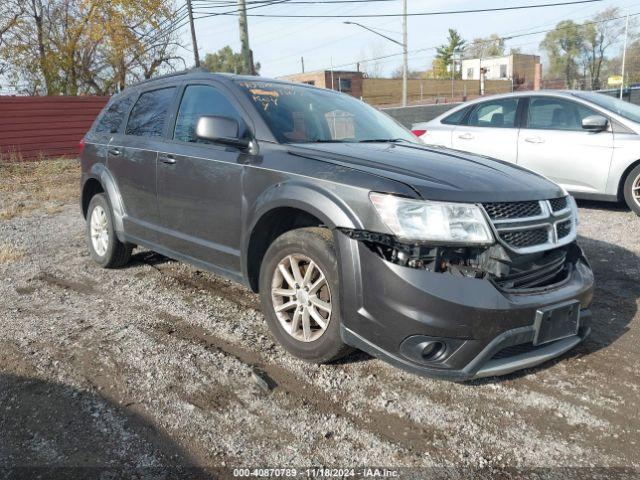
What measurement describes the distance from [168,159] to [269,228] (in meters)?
1.25

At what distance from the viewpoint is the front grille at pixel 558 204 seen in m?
3.14

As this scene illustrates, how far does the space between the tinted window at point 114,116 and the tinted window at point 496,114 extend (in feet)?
16.9

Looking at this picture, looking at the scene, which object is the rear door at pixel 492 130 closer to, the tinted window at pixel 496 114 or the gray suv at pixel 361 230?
the tinted window at pixel 496 114

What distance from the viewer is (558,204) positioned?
10.5 feet

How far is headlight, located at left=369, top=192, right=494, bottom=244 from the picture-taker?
2652 millimetres

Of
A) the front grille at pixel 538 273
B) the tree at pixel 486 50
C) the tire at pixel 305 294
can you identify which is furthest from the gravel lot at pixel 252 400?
the tree at pixel 486 50

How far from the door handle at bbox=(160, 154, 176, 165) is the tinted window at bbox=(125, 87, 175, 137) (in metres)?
0.28

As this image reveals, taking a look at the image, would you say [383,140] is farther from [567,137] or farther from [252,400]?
[567,137]

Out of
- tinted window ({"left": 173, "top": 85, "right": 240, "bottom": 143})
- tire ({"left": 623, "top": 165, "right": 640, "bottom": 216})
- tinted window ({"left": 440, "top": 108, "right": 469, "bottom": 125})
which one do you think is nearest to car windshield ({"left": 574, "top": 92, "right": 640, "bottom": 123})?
tire ({"left": 623, "top": 165, "right": 640, "bottom": 216})

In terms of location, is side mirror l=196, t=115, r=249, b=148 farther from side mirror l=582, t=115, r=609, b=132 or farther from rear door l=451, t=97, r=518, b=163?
side mirror l=582, t=115, r=609, b=132

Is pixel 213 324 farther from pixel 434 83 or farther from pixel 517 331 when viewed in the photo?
pixel 434 83

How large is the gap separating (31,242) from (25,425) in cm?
472

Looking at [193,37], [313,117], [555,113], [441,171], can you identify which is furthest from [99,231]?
[193,37]

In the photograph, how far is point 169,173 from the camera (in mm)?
4211
